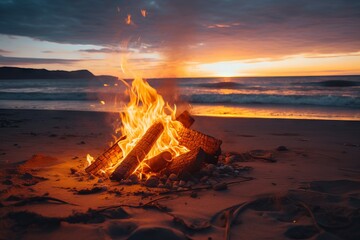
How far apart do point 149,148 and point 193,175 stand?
3.46 feet

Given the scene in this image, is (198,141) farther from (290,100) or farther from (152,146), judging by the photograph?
(290,100)

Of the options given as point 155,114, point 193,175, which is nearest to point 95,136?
point 155,114

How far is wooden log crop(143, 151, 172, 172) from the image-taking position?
5.89 m

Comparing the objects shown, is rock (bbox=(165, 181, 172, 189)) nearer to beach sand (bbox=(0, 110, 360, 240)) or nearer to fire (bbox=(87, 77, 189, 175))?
beach sand (bbox=(0, 110, 360, 240))

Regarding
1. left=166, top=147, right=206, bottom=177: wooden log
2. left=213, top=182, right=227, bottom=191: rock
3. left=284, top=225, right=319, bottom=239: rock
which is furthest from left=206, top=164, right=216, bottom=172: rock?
left=284, top=225, right=319, bottom=239: rock

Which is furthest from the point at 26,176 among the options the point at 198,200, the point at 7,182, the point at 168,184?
the point at 198,200

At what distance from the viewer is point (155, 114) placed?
680 cm

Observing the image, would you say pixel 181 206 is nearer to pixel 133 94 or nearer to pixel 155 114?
pixel 155 114

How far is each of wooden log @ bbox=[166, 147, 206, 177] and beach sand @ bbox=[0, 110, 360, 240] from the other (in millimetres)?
309

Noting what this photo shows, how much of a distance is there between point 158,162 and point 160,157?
0.33 feet

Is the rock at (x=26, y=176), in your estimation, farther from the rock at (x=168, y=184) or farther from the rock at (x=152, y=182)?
the rock at (x=168, y=184)

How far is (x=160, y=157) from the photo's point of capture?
5.89m

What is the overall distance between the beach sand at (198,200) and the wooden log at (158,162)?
66 cm

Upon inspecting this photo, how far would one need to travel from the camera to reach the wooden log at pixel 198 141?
632 cm
